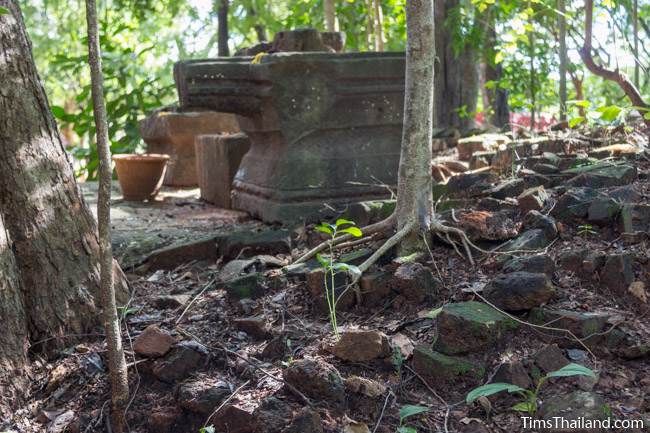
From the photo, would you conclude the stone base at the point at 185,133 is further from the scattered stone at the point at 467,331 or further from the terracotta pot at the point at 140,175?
the scattered stone at the point at 467,331

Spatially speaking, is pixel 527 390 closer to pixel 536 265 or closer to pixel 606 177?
pixel 536 265

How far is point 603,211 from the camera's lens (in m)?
3.53

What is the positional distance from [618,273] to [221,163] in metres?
3.84

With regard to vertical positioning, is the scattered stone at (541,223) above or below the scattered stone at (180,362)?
above

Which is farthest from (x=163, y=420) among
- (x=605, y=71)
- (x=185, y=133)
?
(x=185, y=133)

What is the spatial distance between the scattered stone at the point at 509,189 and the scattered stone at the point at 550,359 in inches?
59.5

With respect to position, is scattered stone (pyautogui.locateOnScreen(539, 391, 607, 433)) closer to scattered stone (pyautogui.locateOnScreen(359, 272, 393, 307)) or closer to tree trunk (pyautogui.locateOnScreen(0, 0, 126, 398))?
scattered stone (pyautogui.locateOnScreen(359, 272, 393, 307))

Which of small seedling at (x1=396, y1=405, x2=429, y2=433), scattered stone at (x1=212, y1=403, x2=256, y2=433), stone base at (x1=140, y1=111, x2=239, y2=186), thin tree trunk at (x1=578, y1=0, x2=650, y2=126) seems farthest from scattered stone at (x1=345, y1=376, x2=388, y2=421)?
stone base at (x1=140, y1=111, x2=239, y2=186)

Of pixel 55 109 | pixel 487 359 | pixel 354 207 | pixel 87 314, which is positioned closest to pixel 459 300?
pixel 487 359

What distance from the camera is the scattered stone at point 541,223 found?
3520 millimetres

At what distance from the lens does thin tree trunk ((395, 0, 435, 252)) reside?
11.5ft

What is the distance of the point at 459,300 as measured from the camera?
3.15 meters

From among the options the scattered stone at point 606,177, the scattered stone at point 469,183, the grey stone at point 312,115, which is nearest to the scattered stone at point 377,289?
the scattered stone at point 469,183

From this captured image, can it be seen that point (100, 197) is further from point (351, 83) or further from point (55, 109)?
point (55, 109)
